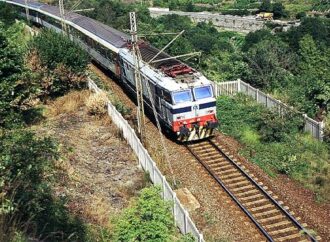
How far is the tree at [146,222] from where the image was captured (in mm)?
11070

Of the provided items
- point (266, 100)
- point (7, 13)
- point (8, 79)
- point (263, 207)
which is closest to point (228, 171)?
point (263, 207)

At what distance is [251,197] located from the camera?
52.1 ft

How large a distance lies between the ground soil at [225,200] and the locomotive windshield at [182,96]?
212 centimetres

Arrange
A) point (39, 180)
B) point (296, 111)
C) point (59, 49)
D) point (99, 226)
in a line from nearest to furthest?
point (39, 180) < point (99, 226) < point (296, 111) < point (59, 49)

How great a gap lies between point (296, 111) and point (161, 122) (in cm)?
604

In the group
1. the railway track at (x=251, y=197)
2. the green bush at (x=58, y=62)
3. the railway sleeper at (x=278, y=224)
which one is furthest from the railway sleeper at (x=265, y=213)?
the green bush at (x=58, y=62)


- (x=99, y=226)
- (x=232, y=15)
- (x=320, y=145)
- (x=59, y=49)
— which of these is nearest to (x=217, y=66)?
(x=59, y=49)

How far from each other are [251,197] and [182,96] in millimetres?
5527

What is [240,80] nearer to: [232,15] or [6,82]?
[6,82]

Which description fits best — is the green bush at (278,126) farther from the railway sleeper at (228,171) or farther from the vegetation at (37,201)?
the vegetation at (37,201)

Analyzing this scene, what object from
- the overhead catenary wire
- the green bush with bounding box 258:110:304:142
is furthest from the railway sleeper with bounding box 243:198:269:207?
the green bush with bounding box 258:110:304:142

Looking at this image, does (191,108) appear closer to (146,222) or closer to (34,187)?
(146,222)

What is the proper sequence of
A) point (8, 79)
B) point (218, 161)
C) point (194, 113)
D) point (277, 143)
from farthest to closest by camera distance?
1. point (8, 79)
2. point (277, 143)
3. point (194, 113)
4. point (218, 161)

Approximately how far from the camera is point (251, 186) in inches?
654
